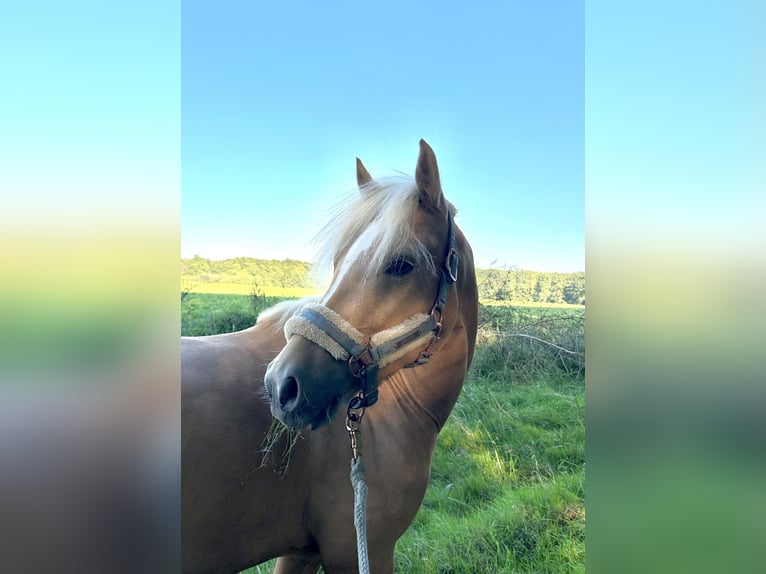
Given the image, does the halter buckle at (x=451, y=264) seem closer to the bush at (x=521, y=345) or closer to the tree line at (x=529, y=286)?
the tree line at (x=529, y=286)

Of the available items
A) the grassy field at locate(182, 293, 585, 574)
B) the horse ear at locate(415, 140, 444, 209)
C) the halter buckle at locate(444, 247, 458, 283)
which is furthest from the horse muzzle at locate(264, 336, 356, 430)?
the grassy field at locate(182, 293, 585, 574)

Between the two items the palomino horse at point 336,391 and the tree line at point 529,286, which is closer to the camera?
the palomino horse at point 336,391

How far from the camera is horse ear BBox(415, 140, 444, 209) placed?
1.47 metres

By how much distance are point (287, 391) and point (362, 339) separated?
0.86ft

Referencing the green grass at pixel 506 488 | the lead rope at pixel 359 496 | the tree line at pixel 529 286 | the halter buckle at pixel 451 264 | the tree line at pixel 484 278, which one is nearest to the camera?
the lead rope at pixel 359 496

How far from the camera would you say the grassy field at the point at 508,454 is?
239 cm

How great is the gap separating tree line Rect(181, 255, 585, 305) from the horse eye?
99 centimetres

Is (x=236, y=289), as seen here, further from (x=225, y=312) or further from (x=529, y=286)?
(x=529, y=286)

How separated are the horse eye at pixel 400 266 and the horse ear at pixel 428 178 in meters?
0.26

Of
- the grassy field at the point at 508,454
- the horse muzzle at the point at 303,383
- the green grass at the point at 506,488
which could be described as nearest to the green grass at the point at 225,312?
the grassy field at the point at 508,454
